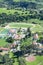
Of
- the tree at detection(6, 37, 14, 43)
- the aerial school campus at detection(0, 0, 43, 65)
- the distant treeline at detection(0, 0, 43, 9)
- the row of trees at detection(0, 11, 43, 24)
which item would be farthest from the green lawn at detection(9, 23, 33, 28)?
the distant treeline at detection(0, 0, 43, 9)

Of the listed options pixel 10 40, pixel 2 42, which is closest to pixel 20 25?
pixel 10 40

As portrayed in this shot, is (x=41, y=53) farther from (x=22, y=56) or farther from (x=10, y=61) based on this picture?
(x=10, y=61)

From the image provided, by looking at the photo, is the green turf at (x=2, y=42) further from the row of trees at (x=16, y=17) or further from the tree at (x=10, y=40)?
the row of trees at (x=16, y=17)

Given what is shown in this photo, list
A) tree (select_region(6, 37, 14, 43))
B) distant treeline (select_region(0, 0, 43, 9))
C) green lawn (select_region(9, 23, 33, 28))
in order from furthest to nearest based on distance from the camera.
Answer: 1. distant treeline (select_region(0, 0, 43, 9))
2. green lawn (select_region(9, 23, 33, 28))
3. tree (select_region(6, 37, 14, 43))

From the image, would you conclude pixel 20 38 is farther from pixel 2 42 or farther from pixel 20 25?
pixel 20 25

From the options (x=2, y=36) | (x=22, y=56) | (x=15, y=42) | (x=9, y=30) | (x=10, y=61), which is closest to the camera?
(x=10, y=61)

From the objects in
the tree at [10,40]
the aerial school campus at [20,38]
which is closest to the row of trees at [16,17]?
the aerial school campus at [20,38]

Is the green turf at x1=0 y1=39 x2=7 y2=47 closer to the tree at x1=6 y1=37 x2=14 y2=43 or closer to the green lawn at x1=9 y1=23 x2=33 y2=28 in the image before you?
the tree at x1=6 y1=37 x2=14 y2=43

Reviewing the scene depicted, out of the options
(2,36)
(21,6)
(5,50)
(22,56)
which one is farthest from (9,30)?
(21,6)
